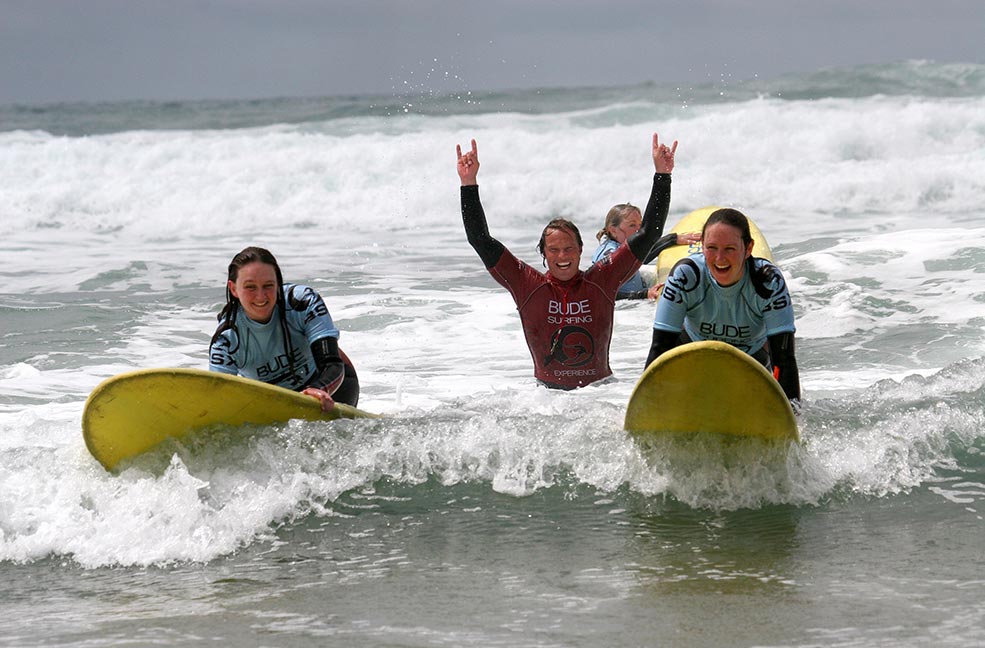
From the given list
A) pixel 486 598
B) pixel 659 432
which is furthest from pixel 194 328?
pixel 486 598

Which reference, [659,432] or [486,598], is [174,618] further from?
[659,432]

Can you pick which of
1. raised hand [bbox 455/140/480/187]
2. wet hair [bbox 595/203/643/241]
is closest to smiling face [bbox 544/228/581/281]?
raised hand [bbox 455/140/480/187]

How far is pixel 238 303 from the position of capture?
16.7ft

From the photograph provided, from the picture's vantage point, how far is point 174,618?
364cm

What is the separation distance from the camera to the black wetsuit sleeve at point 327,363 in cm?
507

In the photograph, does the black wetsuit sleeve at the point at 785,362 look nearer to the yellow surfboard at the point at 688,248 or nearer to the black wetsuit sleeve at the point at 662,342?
the black wetsuit sleeve at the point at 662,342

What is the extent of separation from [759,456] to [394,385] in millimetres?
→ 3162

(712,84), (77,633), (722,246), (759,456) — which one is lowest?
(77,633)

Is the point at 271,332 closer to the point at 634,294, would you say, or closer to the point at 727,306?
the point at 727,306

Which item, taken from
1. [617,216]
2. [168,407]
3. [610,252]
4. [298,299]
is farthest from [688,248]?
[168,407]

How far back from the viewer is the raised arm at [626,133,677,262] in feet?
19.1

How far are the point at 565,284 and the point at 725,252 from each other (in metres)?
1.27

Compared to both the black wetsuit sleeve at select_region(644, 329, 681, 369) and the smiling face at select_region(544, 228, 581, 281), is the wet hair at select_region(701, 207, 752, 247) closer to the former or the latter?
the black wetsuit sleeve at select_region(644, 329, 681, 369)

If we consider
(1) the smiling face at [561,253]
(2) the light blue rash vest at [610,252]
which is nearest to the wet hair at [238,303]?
(1) the smiling face at [561,253]
